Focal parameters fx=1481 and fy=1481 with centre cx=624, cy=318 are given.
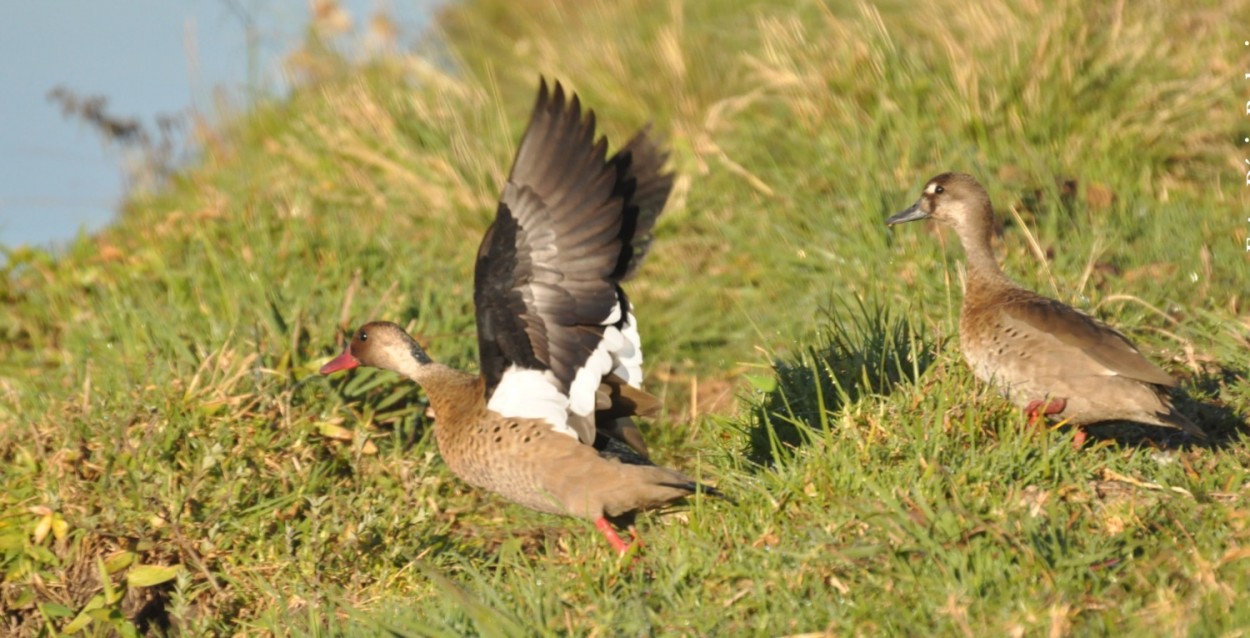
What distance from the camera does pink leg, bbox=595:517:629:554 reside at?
4.62 metres

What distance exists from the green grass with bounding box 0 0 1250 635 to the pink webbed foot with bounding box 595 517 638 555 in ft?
0.21

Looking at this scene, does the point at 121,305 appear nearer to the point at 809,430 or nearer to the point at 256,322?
the point at 256,322

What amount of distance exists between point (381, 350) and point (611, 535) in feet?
4.78

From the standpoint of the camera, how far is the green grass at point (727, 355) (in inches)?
159

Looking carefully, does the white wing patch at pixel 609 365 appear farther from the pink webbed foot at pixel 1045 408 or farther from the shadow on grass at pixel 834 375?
the pink webbed foot at pixel 1045 408

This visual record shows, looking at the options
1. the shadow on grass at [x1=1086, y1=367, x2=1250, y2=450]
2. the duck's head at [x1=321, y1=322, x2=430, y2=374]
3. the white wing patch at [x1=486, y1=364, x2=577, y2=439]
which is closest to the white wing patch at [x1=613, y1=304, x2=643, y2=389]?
the white wing patch at [x1=486, y1=364, x2=577, y2=439]

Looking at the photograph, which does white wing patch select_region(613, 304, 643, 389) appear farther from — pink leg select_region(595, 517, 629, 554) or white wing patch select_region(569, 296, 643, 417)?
pink leg select_region(595, 517, 629, 554)

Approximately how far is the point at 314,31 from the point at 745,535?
23.9 ft

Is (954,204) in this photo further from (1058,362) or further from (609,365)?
(609,365)

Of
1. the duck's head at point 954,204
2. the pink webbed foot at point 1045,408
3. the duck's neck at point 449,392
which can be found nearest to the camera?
the pink webbed foot at point 1045,408

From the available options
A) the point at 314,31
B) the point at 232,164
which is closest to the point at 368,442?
the point at 232,164

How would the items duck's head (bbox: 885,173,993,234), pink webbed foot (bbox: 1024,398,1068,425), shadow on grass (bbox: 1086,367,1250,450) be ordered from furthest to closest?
1. duck's head (bbox: 885,173,993,234)
2. shadow on grass (bbox: 1086,367,1250,450)
3. pink webbed foot (bbox: 1024,398,1068,425)

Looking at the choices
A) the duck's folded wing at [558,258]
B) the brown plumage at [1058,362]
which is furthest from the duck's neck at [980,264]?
the duck's folded wing at [558,258]

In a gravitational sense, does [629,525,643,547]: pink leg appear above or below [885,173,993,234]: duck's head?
below
